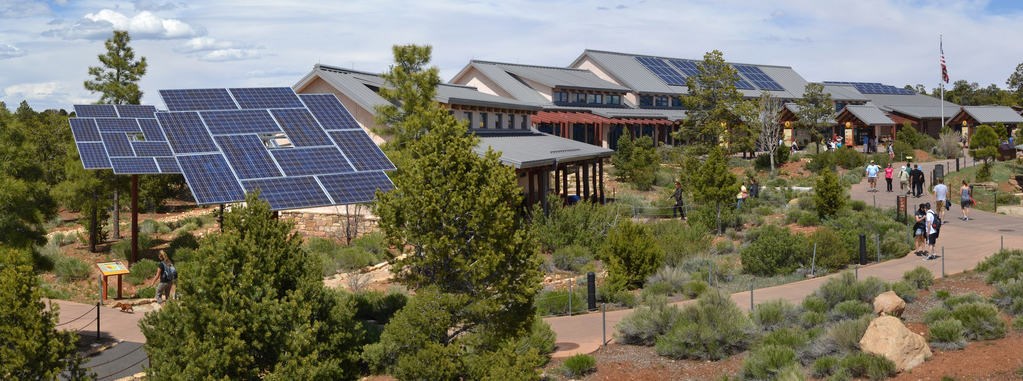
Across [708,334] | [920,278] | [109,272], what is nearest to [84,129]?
[109,272]

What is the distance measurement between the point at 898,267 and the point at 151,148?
20.2 meters

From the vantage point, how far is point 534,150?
3806 centimetres

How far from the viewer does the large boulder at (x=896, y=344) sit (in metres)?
15.5

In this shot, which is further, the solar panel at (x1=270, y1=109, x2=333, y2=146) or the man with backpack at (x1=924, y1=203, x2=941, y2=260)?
the solar panel at (x1=270, y1=109, x2=333, y2=146)

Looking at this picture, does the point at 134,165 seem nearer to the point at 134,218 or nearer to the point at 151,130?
the point at 134,218

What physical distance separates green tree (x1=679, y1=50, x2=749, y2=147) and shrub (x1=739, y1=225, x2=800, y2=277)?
32.0 m

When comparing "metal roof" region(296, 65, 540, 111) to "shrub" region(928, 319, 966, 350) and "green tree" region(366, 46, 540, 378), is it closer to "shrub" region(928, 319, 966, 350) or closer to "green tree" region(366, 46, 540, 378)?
"green tree" region(366, 46, 540, 378)

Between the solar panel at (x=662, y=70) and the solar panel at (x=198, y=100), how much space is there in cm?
5288

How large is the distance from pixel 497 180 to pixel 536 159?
1877 cm

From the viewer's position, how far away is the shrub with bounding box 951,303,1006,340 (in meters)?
16.8

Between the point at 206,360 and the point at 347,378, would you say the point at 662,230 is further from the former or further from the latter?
the point at 206,360

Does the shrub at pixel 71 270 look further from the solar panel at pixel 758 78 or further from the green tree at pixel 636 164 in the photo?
the solar panel at pixel 758 78

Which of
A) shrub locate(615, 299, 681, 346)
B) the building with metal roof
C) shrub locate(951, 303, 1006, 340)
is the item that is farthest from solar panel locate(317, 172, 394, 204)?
shrub locate(951, 303, 1006, 340)

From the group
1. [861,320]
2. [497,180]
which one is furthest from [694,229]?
[497,180]
